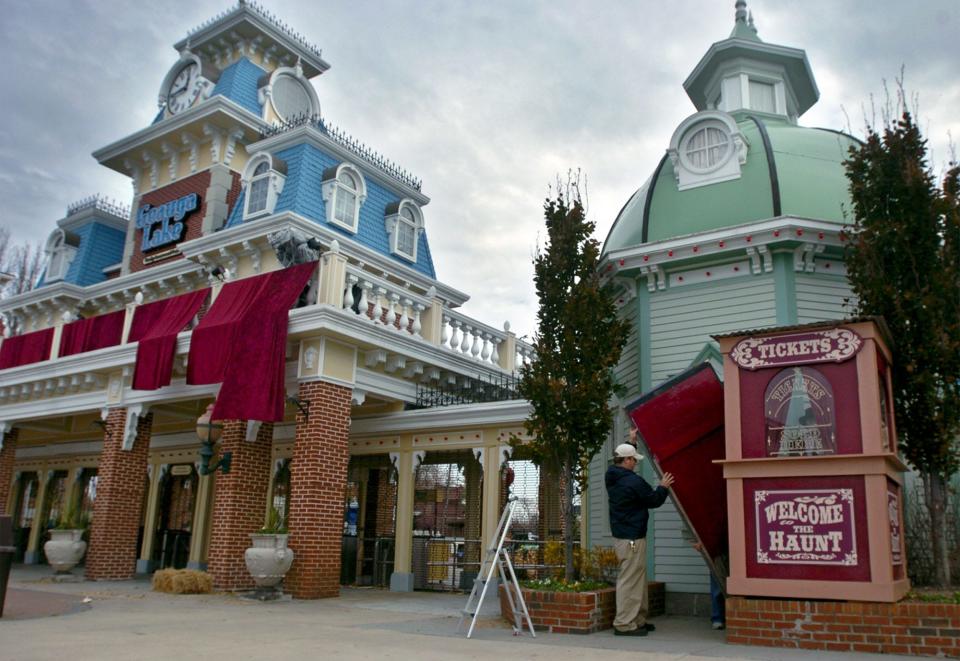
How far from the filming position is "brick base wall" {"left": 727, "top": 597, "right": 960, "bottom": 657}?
672 centimetres

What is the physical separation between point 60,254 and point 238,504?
14287 mm

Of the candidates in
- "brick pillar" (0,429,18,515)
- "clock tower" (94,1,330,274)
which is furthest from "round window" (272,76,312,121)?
"brick pillar" (0,429,18,515)

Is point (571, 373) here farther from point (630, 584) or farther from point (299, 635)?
point (299, 635)

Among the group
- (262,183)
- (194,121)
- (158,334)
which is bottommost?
(158,334)

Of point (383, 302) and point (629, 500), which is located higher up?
point (383, 302)

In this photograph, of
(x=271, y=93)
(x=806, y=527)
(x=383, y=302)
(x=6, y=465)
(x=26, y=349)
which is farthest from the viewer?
(x=271, y=93)

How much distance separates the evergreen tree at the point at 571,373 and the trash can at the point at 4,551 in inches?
253

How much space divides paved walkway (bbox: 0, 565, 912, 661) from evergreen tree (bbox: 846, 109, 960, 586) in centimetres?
283

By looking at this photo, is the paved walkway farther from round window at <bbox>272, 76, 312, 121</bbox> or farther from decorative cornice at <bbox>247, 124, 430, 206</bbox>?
round window at <bbox>272, 76, 312, 121</bbox>

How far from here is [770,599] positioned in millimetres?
7516

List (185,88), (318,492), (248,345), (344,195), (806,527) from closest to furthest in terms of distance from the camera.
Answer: (806,527) → (318,492) → (248,345) → (344,195) → (185,88)

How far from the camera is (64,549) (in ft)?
50.8

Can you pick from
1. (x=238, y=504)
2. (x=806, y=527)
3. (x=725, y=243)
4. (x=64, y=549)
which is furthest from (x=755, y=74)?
(x=64, y=549)

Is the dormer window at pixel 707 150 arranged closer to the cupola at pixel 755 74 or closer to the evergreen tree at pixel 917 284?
the evergreen tree at pixel 917 284
